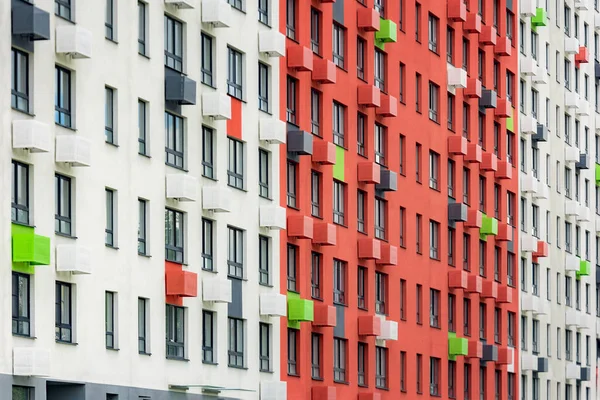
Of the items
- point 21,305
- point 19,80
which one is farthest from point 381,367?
point 19,80

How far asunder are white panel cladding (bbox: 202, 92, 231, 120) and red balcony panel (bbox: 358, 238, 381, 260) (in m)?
13.1

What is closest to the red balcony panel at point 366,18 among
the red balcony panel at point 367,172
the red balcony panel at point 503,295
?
the red balcony panel at point 367,172

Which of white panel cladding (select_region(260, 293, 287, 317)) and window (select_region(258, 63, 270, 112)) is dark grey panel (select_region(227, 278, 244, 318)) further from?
window (select_region(258, 63, 270, 112))

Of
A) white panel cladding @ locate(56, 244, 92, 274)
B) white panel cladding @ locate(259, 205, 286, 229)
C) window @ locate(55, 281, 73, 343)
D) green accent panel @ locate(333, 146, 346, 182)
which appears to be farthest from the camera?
green accent panel @ locate(333, 146, 346, 182)

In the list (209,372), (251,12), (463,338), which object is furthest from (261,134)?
(463,338)

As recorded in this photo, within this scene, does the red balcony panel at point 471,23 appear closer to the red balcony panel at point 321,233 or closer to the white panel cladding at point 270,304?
the red balcony panel at point 321,233

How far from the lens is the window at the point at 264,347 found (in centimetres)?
6431

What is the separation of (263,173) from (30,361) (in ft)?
56.2

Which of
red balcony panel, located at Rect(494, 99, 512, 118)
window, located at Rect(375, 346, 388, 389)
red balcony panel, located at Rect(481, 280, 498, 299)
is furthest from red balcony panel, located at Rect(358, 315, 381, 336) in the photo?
red balcony panel, located at Rect(494, 99, 512, 118)

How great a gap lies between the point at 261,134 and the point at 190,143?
4921mm

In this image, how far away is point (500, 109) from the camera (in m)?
88.4

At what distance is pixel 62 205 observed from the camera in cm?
5247

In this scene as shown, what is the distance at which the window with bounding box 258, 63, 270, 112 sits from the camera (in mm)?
64750

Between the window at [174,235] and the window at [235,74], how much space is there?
17.9ft
